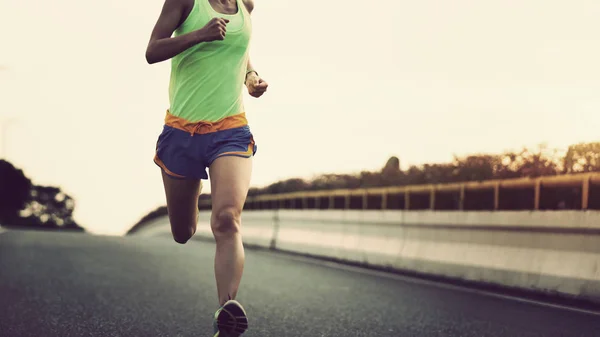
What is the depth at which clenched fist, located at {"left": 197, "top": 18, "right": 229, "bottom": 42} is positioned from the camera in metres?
4.50

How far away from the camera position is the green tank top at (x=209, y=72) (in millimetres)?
4754

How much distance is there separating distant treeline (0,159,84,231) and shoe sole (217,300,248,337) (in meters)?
90.1

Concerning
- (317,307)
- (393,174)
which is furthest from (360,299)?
(393,174)

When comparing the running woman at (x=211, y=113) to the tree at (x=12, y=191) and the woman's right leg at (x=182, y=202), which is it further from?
the tree at (x=12, y=191)

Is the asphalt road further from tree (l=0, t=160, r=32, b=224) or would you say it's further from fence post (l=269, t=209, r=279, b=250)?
tree (l=0, t=160, r=32, b=224)

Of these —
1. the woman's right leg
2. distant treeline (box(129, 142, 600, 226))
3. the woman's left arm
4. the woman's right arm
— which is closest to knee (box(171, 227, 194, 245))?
the woman's right leg

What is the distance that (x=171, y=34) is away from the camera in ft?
15.8

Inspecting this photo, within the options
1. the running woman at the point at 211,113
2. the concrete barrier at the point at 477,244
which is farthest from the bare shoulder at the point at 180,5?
the concrete barrier at the point at 477,244

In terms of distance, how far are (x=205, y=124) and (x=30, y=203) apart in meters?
123

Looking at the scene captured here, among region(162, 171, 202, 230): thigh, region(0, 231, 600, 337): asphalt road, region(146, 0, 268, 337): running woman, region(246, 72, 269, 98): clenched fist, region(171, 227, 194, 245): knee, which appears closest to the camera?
region(146, 0, 268, 337): running woman

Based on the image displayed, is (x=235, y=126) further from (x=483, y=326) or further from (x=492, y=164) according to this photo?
(x=492, y=164)

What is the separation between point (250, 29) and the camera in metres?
4.94

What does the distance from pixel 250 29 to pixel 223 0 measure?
24 centimetres

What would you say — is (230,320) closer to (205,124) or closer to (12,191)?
(205,124)
